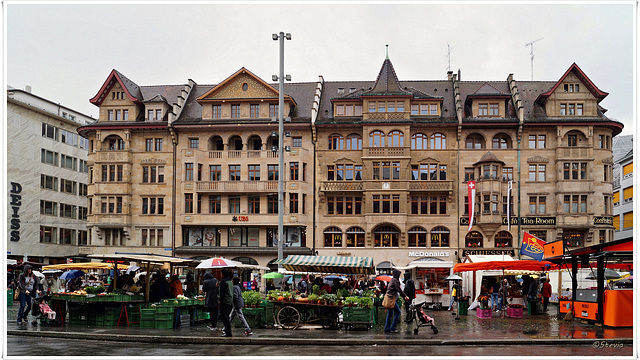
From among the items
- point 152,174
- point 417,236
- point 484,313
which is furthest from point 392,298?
point 152,174

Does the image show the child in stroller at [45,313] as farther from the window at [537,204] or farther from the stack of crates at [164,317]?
the window at [537,204]

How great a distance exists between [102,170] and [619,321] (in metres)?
45.7

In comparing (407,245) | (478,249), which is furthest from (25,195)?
(478,249)

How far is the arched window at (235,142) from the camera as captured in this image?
5691 centimetres

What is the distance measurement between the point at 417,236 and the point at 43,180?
118 ft

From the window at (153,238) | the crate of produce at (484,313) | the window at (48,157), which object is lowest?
the crate of produce at (484,313)

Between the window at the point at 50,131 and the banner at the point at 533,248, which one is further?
the window at the point at 50,131

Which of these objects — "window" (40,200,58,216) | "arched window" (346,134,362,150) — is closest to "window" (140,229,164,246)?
"window" (40,200,58,216)

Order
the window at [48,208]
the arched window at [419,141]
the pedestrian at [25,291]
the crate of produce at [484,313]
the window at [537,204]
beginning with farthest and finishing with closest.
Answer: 1. the window at [48,208]
2. the arched window at [419,141]
3. the window at [537,204]
4. the crate of produce at [484,313]
5. the pedestrian at [25,291]

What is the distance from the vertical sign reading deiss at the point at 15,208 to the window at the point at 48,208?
9.81 ft

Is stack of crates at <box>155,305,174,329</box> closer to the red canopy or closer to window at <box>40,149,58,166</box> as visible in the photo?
the red canopy

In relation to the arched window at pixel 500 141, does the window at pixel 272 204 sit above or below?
below

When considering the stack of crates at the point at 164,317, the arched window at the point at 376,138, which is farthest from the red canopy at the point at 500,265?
the arched window at the point at 376,138

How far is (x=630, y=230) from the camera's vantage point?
72938mm
